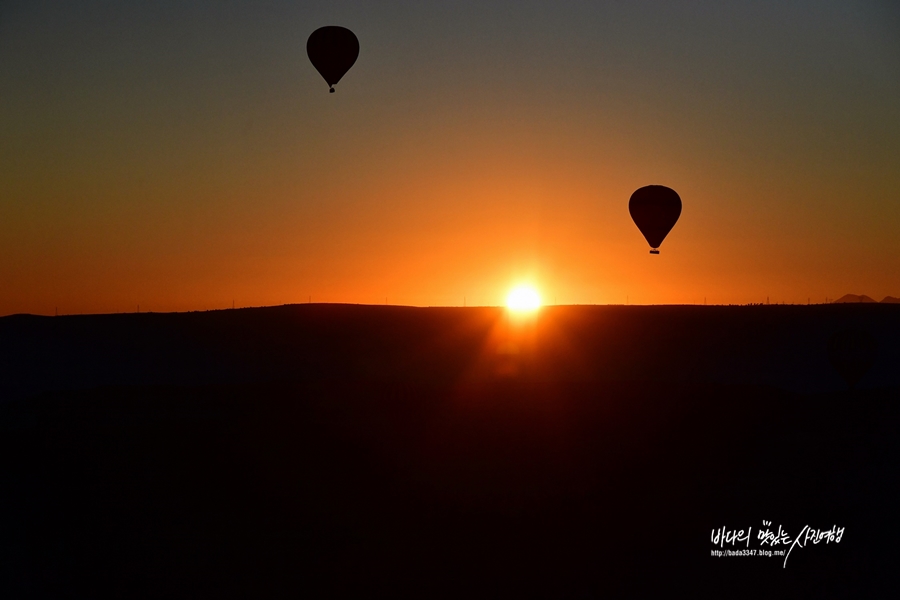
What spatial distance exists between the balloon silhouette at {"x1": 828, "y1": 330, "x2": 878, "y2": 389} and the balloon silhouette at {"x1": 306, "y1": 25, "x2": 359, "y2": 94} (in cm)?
1900

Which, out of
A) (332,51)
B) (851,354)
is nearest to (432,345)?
(851,354)

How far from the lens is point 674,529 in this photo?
40.9ft

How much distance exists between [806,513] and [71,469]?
33.6ft

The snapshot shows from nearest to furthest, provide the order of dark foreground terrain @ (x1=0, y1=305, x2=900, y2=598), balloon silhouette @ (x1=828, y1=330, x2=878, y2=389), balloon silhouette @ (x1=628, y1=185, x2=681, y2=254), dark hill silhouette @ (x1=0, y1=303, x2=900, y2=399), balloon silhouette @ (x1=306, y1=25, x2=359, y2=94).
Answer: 1. dark foreground terrain @ (x1=0, y1=305, x2=900, y2=598)
2. balloon silhouette @ (x1=306, y1=25, x2=359, y2=94)
3. balloon silhouette @ (x1=628, y1=185, x2=681, y2=254)
4. balloon silhouette @ (x1=828, y1=330, x2=878, y2=389)
5. dark hill silhouette @ (x1=0, y1=303, x2=900, y2=399)

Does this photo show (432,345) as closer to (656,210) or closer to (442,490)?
(656,210)

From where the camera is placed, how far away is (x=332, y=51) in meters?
24.4

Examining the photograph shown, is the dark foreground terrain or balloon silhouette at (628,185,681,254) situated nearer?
the dark foreground terrain

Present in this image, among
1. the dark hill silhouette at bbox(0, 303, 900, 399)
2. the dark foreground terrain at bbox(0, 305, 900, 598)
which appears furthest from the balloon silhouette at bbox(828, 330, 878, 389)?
the dark foreground terrain at bbox(0, 305, 900, 598)

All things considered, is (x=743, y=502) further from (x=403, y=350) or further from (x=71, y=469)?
(x=403, y=350)

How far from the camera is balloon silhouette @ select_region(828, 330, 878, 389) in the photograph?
3344cm

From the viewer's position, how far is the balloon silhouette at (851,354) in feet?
110

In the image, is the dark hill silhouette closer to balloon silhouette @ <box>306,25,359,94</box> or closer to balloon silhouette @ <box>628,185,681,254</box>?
balloon silhouette @ <box>628,185,681,254</box>

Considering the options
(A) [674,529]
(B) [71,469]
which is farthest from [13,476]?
(A) [674,529]

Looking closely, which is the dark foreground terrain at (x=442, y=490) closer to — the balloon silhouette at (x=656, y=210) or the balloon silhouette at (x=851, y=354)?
the balloon silhouette at (x=656, y=210)
